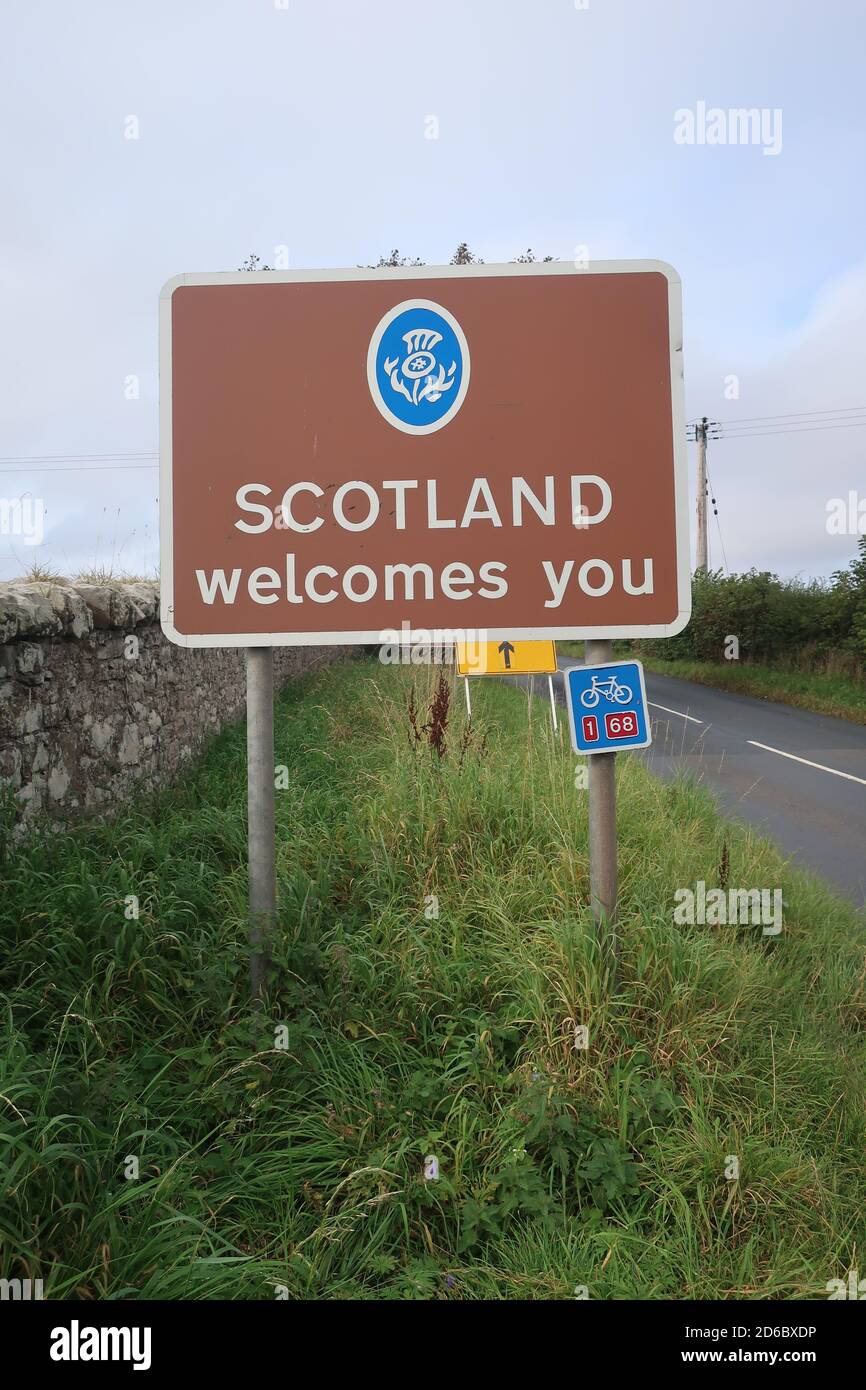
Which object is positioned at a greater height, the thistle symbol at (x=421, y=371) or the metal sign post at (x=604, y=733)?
the thistle symbol at (x=421, y=371)

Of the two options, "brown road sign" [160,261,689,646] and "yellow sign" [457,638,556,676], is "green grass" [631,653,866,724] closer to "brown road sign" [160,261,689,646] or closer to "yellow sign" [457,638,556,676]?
"yellow sign" [457,638,556,676]

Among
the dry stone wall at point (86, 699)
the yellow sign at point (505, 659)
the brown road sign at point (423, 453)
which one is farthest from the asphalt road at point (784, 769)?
the dry stone wall at point (86, 699)

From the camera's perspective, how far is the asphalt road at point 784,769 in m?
6.55

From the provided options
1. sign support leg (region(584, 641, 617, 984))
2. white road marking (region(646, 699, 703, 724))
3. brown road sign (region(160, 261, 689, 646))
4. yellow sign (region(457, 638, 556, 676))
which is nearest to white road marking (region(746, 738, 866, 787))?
white road marking (region(646, 699, 703, 724))

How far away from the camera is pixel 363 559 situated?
2.98 meters

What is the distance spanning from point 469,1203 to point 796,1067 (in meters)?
1.24

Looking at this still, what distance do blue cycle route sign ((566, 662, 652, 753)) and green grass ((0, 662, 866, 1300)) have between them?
67 cm

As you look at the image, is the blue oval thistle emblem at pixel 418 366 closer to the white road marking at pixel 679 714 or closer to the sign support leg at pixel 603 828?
the sign support leg at pixel 603 828

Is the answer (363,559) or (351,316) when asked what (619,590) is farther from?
(351,316)

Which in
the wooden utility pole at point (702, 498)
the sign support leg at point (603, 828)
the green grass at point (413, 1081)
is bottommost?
the green grass at point (413, 1081)

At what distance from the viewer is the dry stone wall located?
12.2 feet

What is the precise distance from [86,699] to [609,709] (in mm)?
2822

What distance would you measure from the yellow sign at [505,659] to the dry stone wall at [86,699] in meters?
2.14

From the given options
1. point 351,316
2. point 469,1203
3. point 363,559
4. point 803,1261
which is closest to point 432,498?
point 363,559
